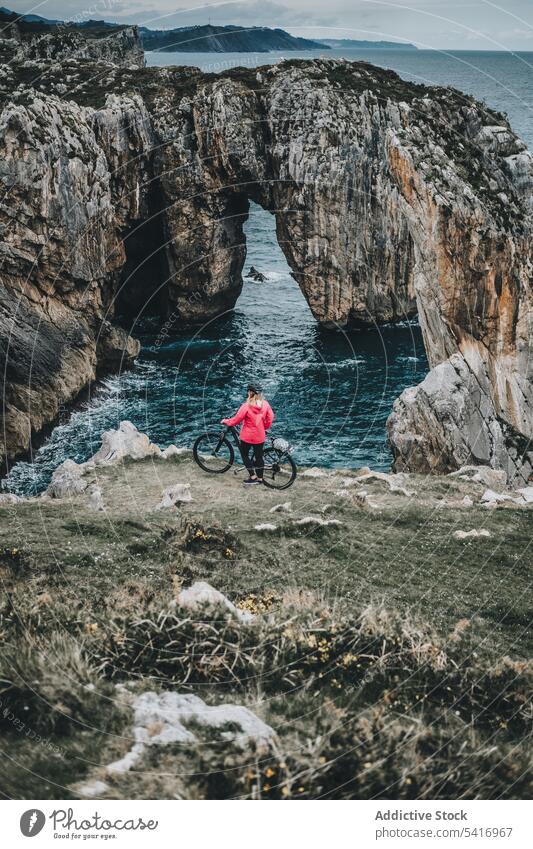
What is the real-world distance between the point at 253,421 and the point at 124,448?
7750 millimetres

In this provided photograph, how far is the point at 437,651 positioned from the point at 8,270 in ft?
128

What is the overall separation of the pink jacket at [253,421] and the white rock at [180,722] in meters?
10.6

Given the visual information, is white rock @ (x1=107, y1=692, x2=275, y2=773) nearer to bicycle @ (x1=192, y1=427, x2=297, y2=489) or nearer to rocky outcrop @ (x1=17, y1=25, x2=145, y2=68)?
bicycle @ (x1=192, y1=427, x2=297, y2=489)

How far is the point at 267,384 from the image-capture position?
5209cm

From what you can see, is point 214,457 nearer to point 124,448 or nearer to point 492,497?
point 124,448

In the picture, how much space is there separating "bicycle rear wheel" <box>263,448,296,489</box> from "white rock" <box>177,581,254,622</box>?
8.05 metres

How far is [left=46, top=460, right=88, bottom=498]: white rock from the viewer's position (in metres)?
24.4

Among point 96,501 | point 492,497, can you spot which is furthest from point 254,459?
point 492,497

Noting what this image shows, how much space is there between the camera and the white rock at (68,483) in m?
24.4

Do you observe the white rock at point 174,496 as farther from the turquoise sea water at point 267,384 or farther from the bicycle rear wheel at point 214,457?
the turquoise sea water at point 267,384

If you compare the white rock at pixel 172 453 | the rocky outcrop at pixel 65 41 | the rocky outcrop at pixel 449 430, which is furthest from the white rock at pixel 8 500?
the rocky outcrop at pixel 65 41

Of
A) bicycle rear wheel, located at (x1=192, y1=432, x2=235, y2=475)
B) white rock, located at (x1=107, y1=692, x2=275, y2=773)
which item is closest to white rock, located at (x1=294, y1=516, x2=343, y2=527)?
bicycle rear wheel, located at (x1=192, y1=432, x2=235, y2=475)

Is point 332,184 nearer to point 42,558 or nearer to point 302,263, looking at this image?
point 302,263

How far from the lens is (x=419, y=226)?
36375 mm
